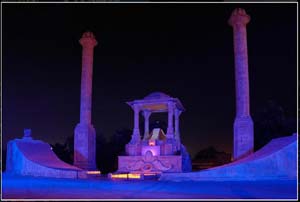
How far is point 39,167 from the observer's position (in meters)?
18.8

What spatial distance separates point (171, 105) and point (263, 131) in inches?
369

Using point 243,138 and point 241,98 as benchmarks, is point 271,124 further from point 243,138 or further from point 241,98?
point 243,138

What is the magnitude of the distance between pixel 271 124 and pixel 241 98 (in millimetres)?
9693

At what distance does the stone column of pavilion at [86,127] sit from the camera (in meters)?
26.3

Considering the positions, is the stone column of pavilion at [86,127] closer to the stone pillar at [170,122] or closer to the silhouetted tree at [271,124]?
the stone pillar at [170,122]

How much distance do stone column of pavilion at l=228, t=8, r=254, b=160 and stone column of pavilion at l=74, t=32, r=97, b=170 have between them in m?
10.4

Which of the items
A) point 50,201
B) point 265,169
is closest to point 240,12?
point 265,169

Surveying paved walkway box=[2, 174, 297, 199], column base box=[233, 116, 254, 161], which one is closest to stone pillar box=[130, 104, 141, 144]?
column base box=[233, 116, 254, 161]

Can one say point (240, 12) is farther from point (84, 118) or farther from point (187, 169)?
point (84, 118)

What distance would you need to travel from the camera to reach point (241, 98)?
2191 cm

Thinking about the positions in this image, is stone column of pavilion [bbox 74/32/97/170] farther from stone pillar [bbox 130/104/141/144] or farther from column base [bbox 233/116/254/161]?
column base [bbox 233/116/254/161]

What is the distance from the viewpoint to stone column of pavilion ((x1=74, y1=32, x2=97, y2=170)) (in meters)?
26.3

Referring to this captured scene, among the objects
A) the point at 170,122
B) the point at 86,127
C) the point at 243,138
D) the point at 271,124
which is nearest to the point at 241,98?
the point at 243,138

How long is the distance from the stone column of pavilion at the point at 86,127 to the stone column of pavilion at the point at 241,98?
1043 centimetres
